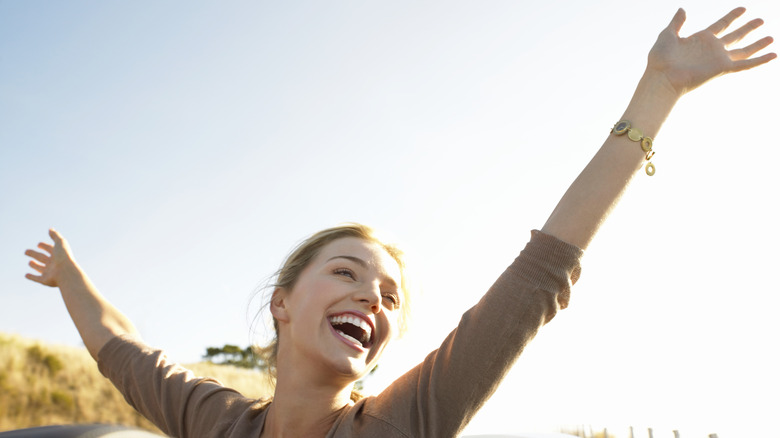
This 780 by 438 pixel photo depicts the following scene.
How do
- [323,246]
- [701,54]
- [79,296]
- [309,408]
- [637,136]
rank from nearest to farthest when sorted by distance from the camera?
[637,136]
[701,54]
[309,408]
[323,246]
[79,296]

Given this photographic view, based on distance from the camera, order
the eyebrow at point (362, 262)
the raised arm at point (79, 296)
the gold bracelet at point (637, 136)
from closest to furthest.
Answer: the gold bracelet at point (637, 136) → the eyebrow at point (362, 262) → the raised arm at point (79, 296)

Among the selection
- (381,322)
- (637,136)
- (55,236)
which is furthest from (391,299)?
(55,236)

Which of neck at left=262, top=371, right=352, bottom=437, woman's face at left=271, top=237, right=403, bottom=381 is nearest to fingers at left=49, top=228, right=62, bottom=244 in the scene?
woman's face at left=271, top=237, right=403, bottom=381

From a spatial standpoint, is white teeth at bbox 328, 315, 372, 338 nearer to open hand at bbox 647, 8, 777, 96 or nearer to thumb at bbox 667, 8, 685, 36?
open hand at bbox 647, 8, 777, 96

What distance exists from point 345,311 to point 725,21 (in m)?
1.50

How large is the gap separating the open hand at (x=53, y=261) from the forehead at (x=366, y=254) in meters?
1.70

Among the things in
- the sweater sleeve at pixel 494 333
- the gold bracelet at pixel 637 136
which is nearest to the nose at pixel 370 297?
the sweater sleeve at pixel 494 333

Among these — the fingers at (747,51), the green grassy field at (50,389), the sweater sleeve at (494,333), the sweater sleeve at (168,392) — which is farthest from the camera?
the green grassy field at (50,389)

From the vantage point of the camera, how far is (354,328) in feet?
6.39

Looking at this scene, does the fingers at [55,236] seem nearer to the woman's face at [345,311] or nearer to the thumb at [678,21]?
the woman's face at [345,311]

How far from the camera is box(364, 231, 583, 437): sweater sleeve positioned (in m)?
1.36

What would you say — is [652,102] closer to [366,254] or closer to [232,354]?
[366,254]

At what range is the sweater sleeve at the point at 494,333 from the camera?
136 cm

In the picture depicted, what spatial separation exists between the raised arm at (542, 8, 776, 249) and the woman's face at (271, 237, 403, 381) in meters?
0.77
